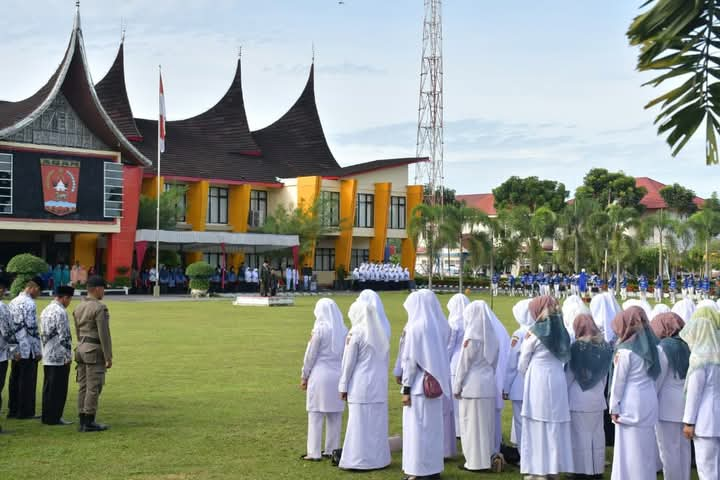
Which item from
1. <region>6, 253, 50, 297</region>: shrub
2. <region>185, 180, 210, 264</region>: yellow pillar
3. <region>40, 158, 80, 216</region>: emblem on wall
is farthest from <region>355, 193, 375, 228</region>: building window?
<region>6, 253, 50, 297</region>: shrub

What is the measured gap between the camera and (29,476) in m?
7.59

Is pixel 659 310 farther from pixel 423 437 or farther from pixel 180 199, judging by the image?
pixel 180 199

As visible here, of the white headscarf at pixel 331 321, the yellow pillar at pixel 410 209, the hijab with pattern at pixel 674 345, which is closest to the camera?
the hijab with pattern at pixel 674 345

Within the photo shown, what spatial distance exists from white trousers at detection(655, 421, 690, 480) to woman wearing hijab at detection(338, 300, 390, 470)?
2.31 meters

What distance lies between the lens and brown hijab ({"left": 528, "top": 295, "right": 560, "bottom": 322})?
7.20 meters

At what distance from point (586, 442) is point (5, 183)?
113 ft

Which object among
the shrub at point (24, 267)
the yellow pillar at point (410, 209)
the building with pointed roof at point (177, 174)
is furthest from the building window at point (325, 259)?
the shrub at point (24, 267)

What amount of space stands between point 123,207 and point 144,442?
3399 cm

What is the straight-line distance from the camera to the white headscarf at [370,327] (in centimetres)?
782

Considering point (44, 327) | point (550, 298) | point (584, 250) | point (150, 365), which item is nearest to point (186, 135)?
point (584, 250)

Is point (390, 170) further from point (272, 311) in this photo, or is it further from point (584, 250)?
point (272, 311)

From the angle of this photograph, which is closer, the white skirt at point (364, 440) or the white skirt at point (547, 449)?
the white skirt at point (547, 449)

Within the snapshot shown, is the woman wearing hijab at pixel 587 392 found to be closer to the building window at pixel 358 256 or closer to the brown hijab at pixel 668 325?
the brown hijab at pixel 668 325

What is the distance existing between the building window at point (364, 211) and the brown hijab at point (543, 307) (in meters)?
46.0
